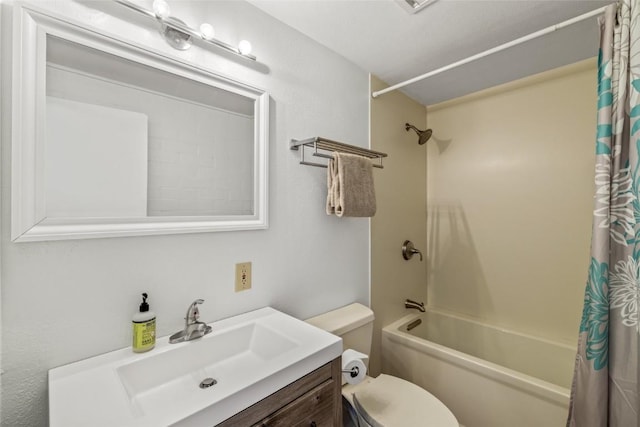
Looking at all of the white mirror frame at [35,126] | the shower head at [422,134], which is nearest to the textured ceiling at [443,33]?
the shower head at [422,134]

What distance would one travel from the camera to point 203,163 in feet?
3.72

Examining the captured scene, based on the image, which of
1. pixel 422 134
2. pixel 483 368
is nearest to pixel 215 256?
pixel 483 368

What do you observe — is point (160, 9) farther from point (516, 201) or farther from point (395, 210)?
point (516, 201)

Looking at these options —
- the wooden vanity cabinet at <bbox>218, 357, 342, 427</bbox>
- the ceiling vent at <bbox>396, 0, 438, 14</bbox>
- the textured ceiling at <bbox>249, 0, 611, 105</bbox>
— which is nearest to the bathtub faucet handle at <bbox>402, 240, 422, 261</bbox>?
the textured ceiling at <bbox>249, 0, 611, 105</bbox>

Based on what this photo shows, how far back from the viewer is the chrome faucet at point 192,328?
3.27ft

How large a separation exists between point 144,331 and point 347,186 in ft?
3.37

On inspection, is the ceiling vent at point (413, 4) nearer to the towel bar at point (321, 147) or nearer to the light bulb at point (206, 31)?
the towel bar at point (321, 147)

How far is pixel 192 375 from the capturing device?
956 mm

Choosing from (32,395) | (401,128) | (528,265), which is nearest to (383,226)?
(401,128)

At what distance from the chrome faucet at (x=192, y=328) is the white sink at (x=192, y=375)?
0.02 metres

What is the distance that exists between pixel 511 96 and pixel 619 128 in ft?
3.58

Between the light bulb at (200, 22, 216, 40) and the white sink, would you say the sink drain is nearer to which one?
the white sink

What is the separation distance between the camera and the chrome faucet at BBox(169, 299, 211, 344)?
1.00 meters

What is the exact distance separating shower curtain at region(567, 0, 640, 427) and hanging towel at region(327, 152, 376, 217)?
3.26 ft
